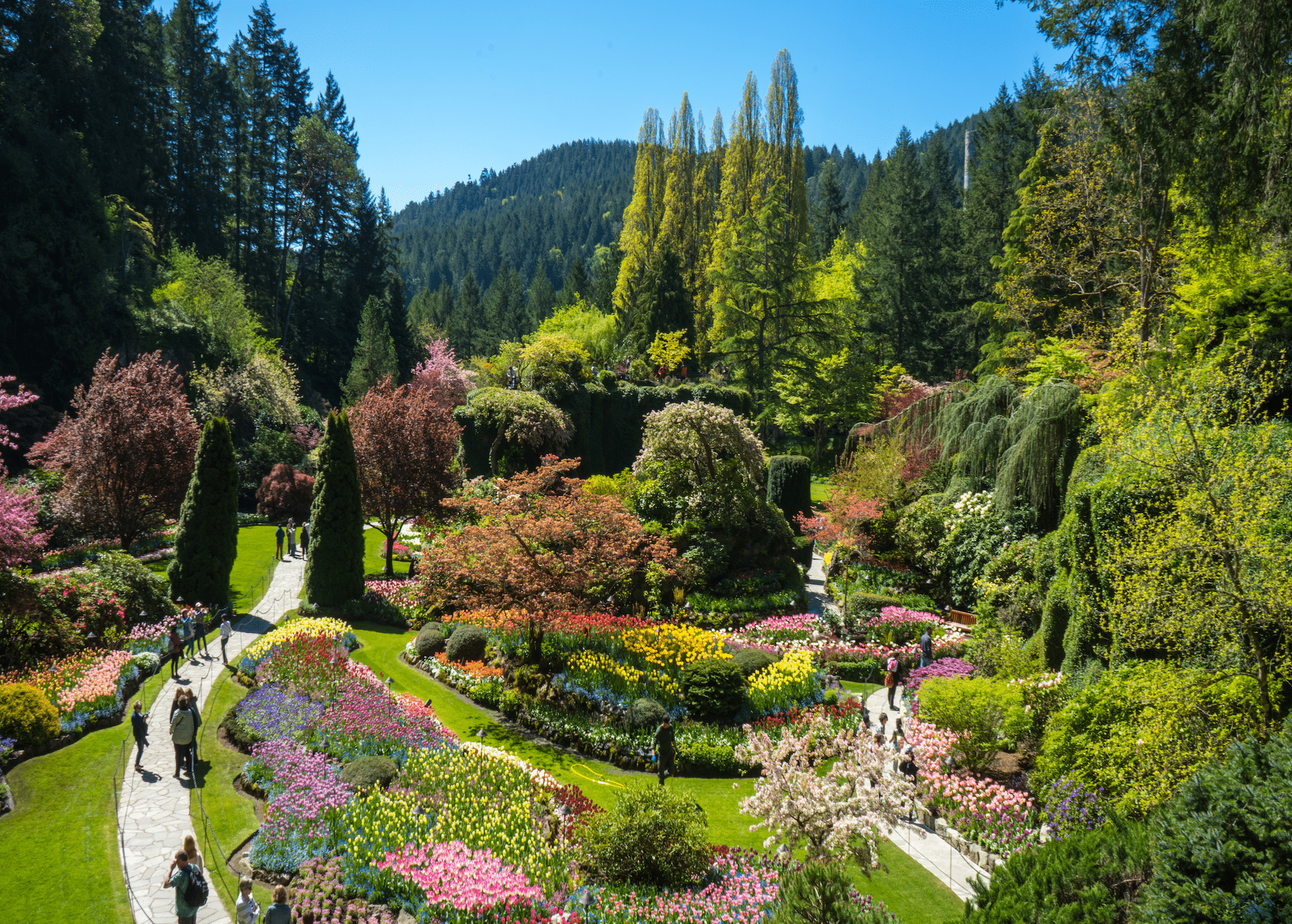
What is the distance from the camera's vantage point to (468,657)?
50.5 ft

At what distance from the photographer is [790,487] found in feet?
83.8

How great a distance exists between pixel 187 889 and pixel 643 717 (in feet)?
22.7

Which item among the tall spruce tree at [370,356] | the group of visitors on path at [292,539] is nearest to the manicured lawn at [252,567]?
the group of visitors on path at [292,539]

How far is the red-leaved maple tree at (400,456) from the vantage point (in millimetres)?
20688

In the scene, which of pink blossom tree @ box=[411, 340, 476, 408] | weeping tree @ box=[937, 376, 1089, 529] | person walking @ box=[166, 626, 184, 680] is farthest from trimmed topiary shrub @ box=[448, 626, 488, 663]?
pink blossom tree @ box=[411, 340, 476, 408]

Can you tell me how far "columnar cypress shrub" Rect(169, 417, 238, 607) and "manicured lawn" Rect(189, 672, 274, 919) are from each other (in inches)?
224

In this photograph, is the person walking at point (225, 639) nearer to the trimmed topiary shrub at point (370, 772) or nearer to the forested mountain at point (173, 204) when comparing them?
the trimmed topiary shrub at point (370, 772)

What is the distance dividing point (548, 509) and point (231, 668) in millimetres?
7351

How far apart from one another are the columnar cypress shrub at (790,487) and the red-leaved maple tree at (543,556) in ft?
31.9

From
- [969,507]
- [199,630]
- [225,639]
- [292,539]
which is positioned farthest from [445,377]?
[969,507]

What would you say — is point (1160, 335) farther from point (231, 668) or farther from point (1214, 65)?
point (231, 668)

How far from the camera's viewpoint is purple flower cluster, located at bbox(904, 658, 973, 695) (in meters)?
14.7

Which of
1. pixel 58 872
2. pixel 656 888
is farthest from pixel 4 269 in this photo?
pixel 656 888

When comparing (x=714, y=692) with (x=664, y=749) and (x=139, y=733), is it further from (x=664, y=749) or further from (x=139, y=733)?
(x=139, y=733)
